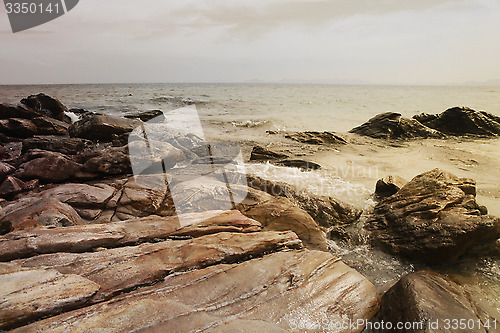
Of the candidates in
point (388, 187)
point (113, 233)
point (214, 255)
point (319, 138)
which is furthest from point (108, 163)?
point (319, 138)

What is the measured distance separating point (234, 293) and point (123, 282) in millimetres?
1010

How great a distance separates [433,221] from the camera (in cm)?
388

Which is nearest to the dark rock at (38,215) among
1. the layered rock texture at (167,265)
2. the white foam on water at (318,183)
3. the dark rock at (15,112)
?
the layered rock texture at (167,265)

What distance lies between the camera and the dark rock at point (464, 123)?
12305mm

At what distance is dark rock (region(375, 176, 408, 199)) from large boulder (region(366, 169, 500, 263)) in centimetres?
67

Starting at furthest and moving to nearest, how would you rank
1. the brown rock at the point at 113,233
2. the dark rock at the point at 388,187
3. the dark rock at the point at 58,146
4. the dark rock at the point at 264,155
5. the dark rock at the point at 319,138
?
the dark rock at the point at 319,138 → the dark rock at the point at 264,155 → the dark rock at the point at 58,146 → the dark rock at the point at 388,187 → the brown rock at the point at 113,233

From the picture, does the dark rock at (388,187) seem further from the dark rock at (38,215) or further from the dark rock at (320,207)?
the dark rock at (38,215)

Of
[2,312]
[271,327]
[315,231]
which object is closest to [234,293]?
[271,327]

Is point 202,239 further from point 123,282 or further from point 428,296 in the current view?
point 428,296

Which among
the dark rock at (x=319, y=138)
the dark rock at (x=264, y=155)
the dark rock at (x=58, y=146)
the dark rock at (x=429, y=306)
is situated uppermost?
the dark rock at (x=58, y=146)

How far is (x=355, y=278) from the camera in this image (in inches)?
110

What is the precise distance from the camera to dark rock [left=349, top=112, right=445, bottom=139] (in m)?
12.1

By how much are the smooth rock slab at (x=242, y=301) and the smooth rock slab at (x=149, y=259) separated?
4.3 inches

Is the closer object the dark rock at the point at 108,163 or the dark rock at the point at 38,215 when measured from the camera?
the dark rock at the point at 38,215
